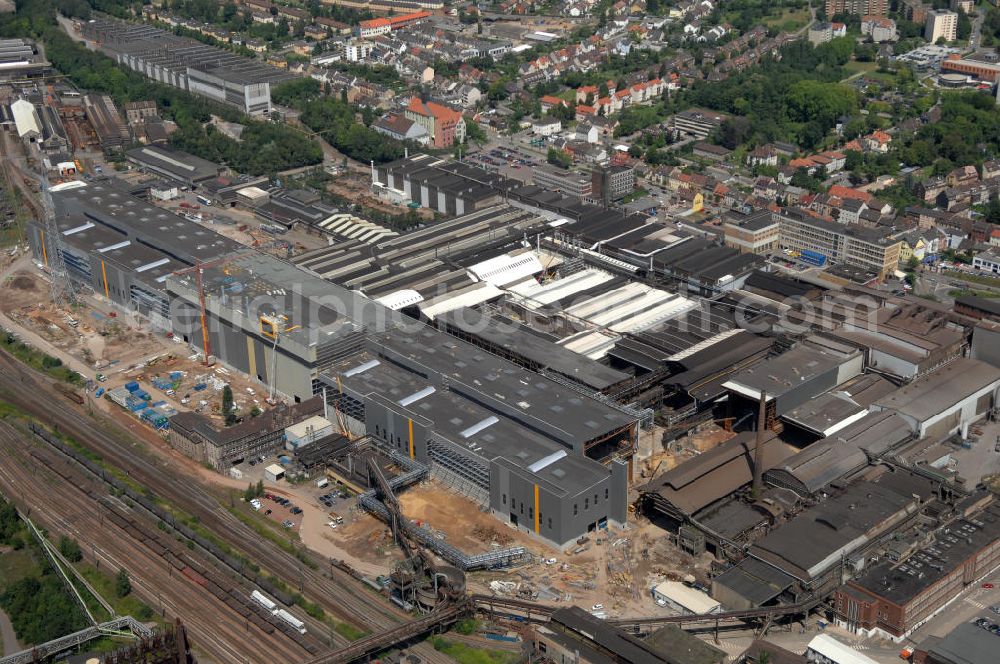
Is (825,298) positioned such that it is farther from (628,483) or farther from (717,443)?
(628,483)

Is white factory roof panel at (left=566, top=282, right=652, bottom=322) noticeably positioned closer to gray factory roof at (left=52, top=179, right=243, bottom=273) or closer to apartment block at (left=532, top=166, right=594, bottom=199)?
apartment block at (left=532, top=166, right=594, bottom=199)

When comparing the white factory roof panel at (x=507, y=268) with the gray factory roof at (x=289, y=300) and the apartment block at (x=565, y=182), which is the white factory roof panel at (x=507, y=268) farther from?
the apartment block at (x=565, y=182)

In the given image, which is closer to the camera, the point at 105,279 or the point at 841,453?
the point at 841,453

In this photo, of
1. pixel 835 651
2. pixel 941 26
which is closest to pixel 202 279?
pixel 835 651

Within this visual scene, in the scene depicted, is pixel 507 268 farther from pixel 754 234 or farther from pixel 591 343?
pixel 754 234

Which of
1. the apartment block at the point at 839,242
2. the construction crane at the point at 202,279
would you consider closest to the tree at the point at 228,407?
the construction crane at the point at 202,279

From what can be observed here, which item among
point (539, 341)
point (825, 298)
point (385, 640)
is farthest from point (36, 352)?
point (825, 298)
